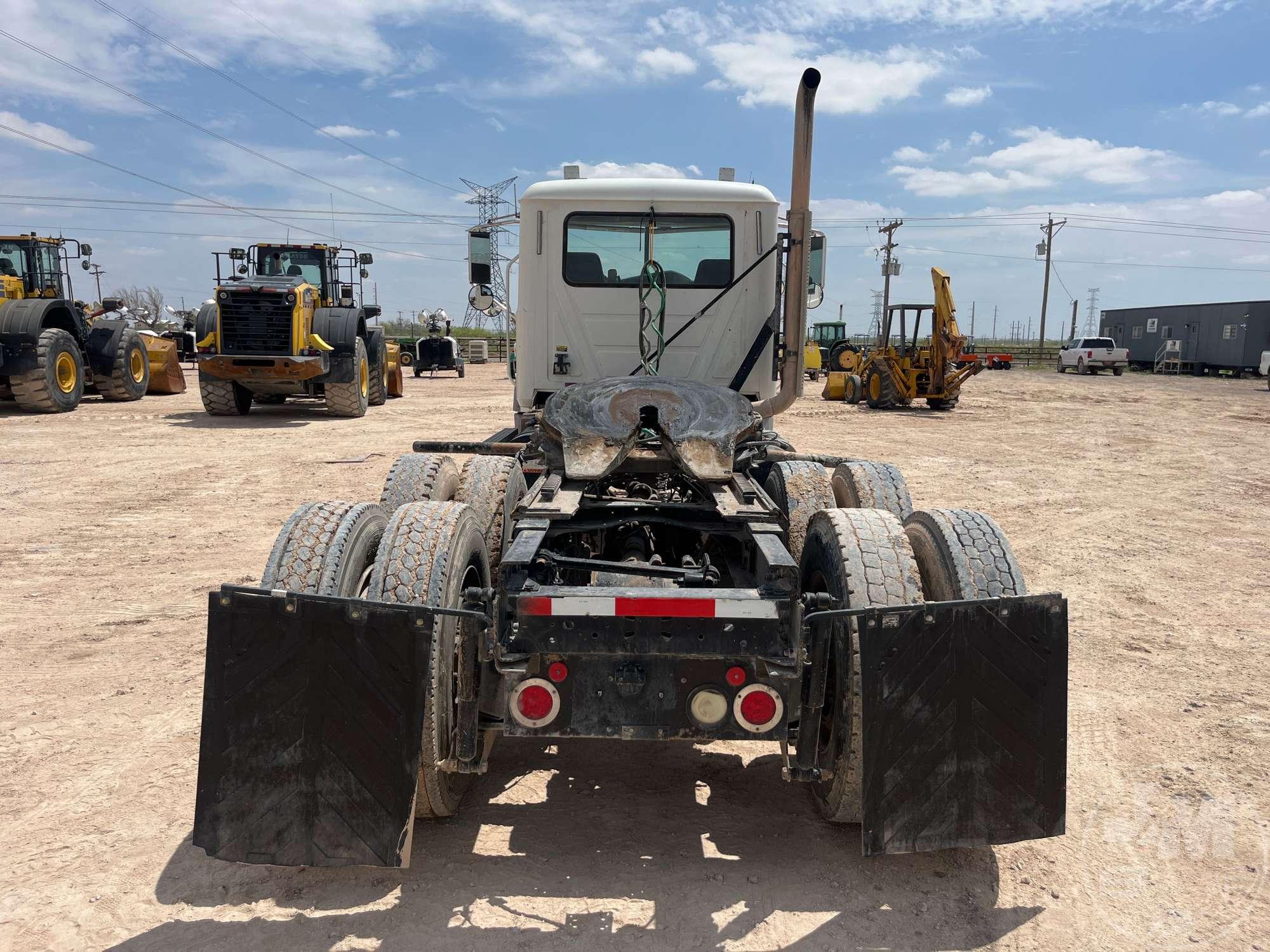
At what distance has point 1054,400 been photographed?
2452 cm

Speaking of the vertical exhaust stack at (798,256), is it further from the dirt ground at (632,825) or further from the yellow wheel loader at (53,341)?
the yellow wheel loader at (53,341)

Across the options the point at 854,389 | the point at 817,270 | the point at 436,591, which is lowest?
the point at 854,389

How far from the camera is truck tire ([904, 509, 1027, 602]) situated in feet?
9.80

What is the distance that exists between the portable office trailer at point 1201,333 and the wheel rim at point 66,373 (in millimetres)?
40253

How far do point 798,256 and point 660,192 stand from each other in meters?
1.06

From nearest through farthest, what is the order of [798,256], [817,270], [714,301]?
[798,256], [714,301], [817,270]

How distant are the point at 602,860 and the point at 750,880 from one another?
1.65ft

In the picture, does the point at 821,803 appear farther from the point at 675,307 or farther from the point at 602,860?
the point at 675,307

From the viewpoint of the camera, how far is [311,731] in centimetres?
259

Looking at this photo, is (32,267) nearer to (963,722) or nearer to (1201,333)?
(963,722)

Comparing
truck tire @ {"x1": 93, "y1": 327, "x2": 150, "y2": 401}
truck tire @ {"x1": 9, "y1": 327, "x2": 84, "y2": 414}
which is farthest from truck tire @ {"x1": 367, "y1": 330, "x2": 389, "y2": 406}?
truck tire @ {"x1": 9, "y1": 327, "x2": 84, "y2": 414}

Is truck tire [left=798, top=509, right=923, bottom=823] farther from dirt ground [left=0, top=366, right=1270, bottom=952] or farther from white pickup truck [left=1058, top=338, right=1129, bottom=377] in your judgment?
white pickup truck [left=1058, top=338, right=1129, bottom=377]

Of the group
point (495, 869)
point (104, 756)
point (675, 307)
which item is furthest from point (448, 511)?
point (675, 307)

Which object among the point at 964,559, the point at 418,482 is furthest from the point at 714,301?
the point at 964,559
